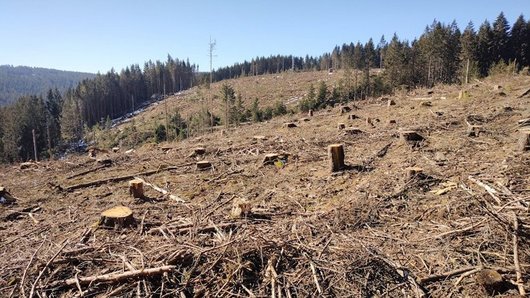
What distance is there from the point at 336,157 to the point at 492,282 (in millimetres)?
4373

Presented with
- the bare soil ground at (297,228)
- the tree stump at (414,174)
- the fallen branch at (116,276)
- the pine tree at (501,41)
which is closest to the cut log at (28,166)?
the bare soil ground at (297,228)

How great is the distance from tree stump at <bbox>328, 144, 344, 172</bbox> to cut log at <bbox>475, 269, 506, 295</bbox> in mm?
4228

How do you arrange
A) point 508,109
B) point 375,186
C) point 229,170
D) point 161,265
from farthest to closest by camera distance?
point 508,109 → point 229,170 → point 375,186 → point 161,265

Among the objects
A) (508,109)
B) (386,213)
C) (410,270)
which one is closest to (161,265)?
(410,270)

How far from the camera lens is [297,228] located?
502cm

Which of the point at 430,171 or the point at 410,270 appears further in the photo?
the point at 430,171

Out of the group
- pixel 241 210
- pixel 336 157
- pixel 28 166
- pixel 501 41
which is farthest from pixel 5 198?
pixel 501 41

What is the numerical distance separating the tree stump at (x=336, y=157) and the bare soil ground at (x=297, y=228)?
244 mm

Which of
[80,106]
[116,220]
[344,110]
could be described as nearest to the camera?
[116,220]

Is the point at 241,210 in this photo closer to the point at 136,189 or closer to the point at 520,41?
the point at 136,189

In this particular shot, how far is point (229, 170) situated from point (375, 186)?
12.6ft

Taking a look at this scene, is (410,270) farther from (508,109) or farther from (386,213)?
(508,109)

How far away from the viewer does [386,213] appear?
5.32m

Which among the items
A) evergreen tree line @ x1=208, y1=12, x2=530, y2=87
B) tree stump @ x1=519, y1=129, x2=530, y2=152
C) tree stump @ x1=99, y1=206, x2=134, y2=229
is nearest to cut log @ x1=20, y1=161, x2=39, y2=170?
tree stump @ x1=99, y1=206, x2=134, y2=229
